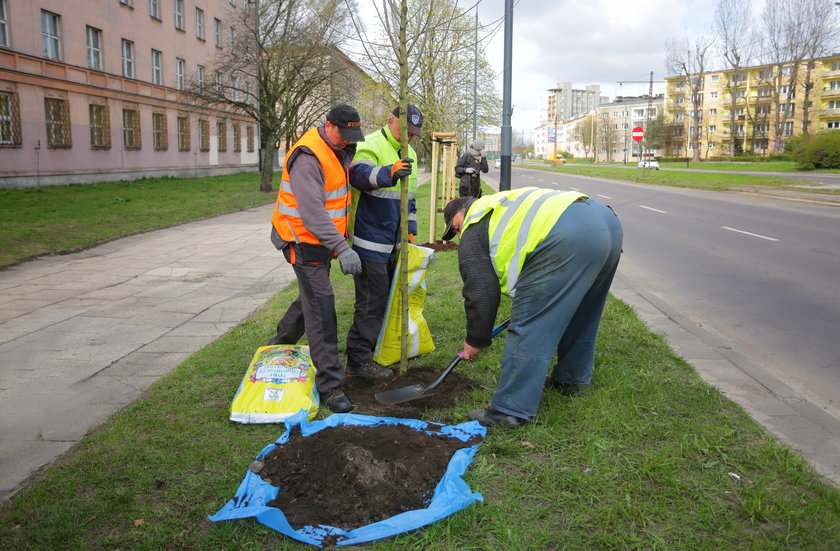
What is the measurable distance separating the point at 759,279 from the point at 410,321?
5446 millimetres

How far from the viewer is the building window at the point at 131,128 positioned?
27438 millimetres

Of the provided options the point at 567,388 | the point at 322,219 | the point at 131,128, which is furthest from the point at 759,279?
the point at 131,128

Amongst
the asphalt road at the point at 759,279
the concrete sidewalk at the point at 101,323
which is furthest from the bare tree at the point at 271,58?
the asphalt road at the point at 759,279

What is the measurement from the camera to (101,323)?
6.18m

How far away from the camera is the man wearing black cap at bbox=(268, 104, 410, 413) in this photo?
3826 millimetres

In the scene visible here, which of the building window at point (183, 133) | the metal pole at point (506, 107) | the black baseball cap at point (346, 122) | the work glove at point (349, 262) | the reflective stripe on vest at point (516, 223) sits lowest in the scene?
the work glove at point (349, 262)

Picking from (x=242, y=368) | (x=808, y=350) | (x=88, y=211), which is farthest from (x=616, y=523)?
(x=88, y=211)

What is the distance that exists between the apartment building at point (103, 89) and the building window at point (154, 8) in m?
0.05

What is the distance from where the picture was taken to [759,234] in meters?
12.0

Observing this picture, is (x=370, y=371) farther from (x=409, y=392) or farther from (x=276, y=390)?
(x=276, y=390)

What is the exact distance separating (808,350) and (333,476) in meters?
4.25

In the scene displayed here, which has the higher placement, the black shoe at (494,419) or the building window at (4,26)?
the building window at (4,26)

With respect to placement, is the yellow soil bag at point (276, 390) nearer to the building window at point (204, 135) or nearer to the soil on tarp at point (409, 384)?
the soil on tarp at point (409, 384)

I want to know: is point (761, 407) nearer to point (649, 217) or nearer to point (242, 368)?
point (242, 368)
